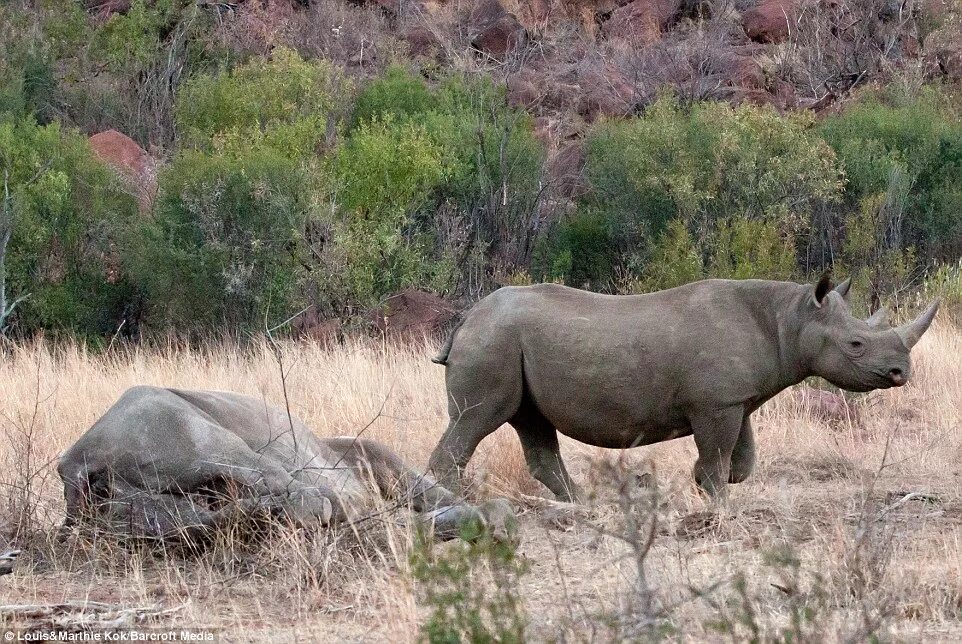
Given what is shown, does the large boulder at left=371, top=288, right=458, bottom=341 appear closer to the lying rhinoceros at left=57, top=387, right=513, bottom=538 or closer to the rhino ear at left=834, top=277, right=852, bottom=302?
the rhino ear at left=834, top=277, right=852, bottom=302

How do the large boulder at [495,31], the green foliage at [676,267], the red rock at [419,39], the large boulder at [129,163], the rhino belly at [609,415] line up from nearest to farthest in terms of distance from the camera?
the rhino belly at [609,415]
the green foliage at [676,267]
the large boulder at [129,163]
the large boulder at [495,31]
the red rock at [419,39]

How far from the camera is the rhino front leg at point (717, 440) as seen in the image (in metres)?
7.38

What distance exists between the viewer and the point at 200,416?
20.3 ft

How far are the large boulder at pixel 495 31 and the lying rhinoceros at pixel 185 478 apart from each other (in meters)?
35.7

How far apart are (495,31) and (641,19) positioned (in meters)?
4.62

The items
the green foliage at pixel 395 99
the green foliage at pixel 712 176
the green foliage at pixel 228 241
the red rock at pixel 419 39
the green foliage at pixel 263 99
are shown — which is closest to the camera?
the green foliage at pixel 228 241

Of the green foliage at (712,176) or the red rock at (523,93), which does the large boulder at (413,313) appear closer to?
the green foliage at (712,176)

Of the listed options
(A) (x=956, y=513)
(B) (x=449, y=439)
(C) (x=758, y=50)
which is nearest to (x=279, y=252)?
(B) (x=449, y=439)

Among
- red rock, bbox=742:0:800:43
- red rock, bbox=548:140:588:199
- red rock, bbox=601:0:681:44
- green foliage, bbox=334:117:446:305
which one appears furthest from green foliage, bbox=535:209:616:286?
red rock, bbox=601:0:681:44

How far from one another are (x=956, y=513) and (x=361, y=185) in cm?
1669

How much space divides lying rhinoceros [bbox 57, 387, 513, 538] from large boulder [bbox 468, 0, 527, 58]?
117 feet

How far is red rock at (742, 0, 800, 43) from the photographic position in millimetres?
41156

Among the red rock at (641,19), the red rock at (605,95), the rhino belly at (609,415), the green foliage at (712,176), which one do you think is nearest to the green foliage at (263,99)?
the green foliage at (712,176)

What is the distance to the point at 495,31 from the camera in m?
41.9
